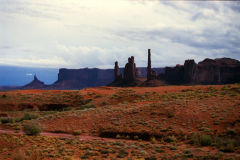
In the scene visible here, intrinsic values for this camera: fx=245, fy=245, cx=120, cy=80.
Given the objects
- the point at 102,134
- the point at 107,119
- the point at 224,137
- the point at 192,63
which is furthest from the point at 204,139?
the point at 192,63

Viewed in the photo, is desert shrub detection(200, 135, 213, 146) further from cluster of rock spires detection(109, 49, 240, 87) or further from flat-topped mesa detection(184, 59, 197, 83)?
flat-topped mesa detection(184, 59, 197, 83)

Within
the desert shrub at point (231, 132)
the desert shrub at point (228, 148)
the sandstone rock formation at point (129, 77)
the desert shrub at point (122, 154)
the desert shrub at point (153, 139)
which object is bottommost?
the desert shrub at point (153, 139)

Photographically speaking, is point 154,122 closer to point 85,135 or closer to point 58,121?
point 85,135

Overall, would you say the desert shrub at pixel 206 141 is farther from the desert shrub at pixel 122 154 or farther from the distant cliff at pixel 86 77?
the distant cliff at pixel 86 77

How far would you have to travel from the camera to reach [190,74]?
92.5m

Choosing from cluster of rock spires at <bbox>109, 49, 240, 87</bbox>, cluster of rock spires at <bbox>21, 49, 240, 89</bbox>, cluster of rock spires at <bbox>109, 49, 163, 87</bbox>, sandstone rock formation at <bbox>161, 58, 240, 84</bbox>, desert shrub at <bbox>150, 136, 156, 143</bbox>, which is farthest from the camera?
sandstone rock formation at <bbox>161, 58, 240, 84</bbox>

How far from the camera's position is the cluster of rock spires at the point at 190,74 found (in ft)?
302

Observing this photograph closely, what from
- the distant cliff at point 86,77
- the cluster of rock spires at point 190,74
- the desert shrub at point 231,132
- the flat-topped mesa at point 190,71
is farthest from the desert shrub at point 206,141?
the distant cliff at point 86,77

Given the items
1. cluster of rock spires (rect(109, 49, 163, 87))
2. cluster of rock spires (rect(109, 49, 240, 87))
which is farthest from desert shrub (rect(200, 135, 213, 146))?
cluster of rock spires (rect(109, 49, 163, 87))

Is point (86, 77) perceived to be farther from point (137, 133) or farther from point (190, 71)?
point (137, 133)

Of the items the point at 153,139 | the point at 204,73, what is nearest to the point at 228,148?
the point at 153,139

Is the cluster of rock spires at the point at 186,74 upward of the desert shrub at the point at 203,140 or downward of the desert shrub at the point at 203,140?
upward

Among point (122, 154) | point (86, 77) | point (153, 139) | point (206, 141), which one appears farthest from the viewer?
point (86, 77)

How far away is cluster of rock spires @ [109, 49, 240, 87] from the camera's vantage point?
92.1m
